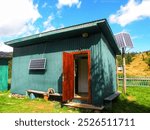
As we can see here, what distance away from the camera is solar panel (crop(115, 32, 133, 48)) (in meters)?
12.2

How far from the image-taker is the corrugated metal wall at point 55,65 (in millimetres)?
8086

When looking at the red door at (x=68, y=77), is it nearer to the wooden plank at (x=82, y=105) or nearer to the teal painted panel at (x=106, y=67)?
the wooden plank at (x=82, y=105)

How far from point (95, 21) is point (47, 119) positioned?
432 centimetres

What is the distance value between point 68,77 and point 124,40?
19.0 ft

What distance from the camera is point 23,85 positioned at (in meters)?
11.7

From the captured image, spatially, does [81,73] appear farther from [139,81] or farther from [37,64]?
[139,81]

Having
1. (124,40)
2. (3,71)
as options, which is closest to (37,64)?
(3,71)

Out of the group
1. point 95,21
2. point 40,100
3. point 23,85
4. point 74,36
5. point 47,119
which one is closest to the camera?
point 47,119

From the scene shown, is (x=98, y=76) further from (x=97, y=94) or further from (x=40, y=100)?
(x=40, y=100)

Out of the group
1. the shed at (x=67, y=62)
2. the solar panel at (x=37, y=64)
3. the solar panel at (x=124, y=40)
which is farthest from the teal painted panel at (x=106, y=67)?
the solar panel at (x=37, y=64)

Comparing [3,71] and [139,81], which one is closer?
[3,71]

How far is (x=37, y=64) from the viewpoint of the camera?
35.1 ft

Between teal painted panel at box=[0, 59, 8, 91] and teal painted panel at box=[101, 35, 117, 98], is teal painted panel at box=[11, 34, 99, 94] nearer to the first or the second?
teal painted panel at box=[101, 35, 117, 98]

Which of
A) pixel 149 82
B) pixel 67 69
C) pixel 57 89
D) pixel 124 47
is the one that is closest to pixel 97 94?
pixel 67 69
